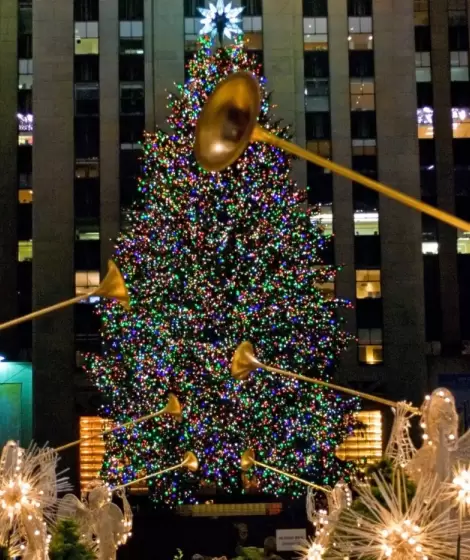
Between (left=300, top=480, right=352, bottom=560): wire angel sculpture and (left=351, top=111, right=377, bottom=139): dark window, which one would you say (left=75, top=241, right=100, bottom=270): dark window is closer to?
(left=351, top=111, right=377, bottom=139): dark window

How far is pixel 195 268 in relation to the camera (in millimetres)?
30203

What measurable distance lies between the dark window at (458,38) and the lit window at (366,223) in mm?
8501

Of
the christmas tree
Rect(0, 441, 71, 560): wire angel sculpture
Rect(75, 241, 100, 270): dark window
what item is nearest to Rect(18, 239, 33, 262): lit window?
Rect(75, 241, 100, 270): dark window

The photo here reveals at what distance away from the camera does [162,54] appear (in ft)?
142

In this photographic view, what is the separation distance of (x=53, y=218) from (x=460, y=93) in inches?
638

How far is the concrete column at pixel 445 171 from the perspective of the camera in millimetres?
46219

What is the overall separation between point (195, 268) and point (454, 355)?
17.0 meters

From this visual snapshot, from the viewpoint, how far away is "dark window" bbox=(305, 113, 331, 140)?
4319cm

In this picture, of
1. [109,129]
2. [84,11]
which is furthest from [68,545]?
[84,11]

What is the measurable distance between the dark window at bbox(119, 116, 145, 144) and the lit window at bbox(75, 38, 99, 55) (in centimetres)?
268

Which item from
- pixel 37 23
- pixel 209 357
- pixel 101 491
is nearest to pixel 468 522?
pixel 101 491

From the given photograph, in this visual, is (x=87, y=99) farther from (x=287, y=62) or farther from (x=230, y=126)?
(x=230, y=126)

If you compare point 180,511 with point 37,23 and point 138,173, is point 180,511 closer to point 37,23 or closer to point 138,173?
point 138,173

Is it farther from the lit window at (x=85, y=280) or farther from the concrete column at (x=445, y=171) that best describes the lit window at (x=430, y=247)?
the lit window at (x=85, y=280)
